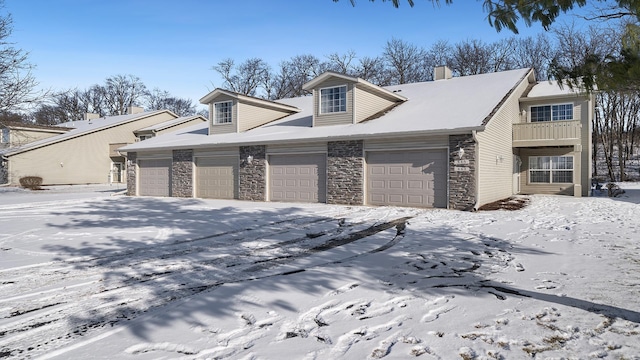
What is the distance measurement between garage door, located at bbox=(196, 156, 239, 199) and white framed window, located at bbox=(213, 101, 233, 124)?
233cm

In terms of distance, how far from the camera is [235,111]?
18.2 metres

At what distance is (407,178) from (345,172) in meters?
2.19

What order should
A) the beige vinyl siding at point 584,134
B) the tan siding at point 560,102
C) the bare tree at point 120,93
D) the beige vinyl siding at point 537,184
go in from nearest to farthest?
the beige vinyl siding at point 584,134 < the tan siding at point 560,102 < the beige vinyl siding at point 537,184 < the bare tree at point 120,93

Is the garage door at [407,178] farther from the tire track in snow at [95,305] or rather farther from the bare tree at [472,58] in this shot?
the bare tree at [472,58]

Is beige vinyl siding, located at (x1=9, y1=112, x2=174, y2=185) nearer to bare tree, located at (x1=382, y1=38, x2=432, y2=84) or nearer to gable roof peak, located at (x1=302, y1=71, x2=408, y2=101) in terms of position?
gable roof peak, located at (x1=302, y1=71, x2=408, y2=101)

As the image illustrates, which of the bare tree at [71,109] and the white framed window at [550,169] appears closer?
the white framed window at [550,169]

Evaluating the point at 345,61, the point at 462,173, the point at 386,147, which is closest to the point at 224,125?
the point at 386,147

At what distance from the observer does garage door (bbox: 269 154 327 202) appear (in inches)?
571

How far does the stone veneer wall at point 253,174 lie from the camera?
15633mm

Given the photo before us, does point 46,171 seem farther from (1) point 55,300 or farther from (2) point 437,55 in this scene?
(2) point 437,55

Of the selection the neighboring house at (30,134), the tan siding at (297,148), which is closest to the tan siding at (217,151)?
the tan siding at (297,148)

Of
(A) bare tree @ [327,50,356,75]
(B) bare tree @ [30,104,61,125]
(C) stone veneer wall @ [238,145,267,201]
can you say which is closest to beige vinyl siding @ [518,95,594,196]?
(C) stone veneer wall @ [238,145,267,201]

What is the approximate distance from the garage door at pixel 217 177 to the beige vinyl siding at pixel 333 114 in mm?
3906

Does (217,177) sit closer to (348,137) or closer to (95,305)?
(348,137)
